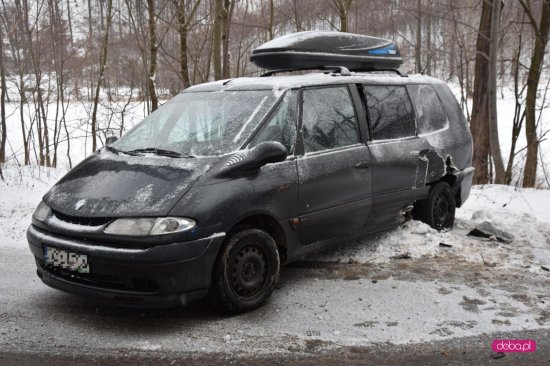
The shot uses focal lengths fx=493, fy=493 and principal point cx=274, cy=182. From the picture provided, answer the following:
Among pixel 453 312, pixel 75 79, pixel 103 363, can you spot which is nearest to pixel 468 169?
pixel 453 312

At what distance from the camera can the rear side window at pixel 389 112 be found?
511 centimetres

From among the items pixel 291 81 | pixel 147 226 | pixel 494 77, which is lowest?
pixel 147 226

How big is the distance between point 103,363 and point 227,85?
275 cm

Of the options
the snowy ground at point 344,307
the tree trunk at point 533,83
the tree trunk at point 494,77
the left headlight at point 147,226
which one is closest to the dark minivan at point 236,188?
the left headlight at point 147,226

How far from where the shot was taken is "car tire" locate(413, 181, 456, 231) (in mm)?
5797

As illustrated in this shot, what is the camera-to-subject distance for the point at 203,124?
4.32 meters

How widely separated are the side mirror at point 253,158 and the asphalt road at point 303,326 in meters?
1.11

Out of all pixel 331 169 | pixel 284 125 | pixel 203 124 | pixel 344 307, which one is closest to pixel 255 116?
pixel 284 125

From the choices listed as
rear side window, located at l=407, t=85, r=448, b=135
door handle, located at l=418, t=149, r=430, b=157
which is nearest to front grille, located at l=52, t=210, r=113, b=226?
door handle, located at l=418, t=149, r=430, b=157

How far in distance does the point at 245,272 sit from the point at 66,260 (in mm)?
1299

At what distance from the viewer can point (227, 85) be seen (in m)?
4.77

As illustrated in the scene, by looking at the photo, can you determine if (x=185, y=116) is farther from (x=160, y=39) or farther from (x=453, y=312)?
(x=160, y=39)

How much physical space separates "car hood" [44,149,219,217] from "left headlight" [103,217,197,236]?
48 mm

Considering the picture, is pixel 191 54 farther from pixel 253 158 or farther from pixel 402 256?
pixel 253 158
